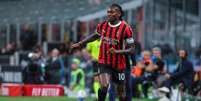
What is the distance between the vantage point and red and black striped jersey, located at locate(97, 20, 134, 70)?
14992 mm

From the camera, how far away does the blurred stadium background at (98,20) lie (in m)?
28.3

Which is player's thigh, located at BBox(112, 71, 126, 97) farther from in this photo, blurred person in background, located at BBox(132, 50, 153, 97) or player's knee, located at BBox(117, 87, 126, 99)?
blurred person in background, located at BBox(132, 50, 153, 97)

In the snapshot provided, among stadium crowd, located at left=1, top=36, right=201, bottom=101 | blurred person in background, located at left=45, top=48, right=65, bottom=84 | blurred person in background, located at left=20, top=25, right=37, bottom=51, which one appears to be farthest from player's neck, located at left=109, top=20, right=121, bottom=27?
blurred person in background, located at left=20, top=25, right=37, bottom=51

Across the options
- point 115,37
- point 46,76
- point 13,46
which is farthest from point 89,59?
point 115,37

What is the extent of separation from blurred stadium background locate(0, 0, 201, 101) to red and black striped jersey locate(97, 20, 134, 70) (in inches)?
450

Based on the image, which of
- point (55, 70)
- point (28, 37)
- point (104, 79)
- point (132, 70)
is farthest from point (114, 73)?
point (28, 37)

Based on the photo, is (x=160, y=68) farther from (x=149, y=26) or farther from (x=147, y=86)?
(x=149, y=26)

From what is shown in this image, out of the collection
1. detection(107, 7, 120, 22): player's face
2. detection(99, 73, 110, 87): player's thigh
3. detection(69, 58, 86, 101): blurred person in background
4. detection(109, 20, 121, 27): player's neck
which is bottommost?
detection(69, 58, 86, 101): blurred person in background

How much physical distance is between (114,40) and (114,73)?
2.11 feet

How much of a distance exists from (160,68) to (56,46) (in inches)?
385

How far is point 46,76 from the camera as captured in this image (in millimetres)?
26766

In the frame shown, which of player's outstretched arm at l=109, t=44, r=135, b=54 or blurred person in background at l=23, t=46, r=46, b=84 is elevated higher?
player's outstretched arm at l=109, t=44, r=135, b=54

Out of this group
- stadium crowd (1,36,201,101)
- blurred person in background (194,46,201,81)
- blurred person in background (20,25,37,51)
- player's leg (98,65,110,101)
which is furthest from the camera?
blurred person in background (20,25,37,51)

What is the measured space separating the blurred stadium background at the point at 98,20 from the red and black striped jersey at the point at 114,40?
37.5 ft
